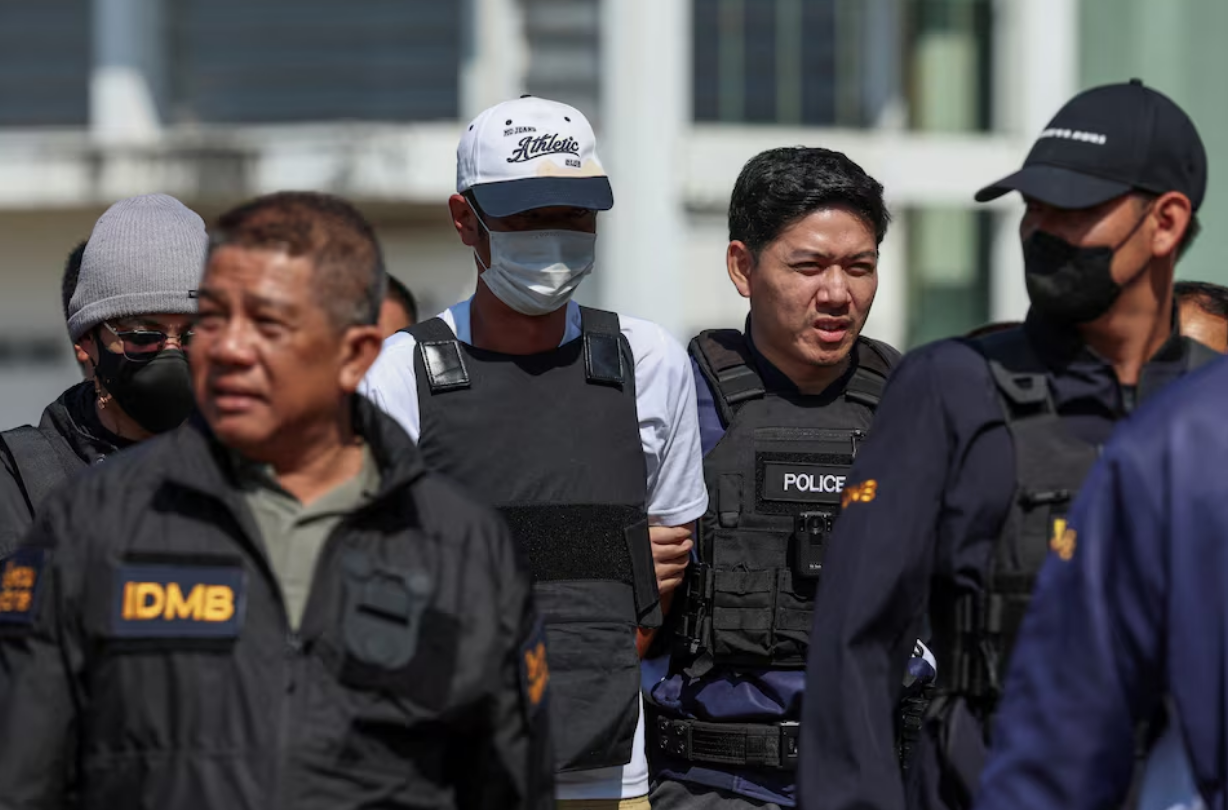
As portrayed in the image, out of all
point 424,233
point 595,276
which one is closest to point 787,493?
point 595,276

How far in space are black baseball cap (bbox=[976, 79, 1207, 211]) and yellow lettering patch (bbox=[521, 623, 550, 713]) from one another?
1.12 meters

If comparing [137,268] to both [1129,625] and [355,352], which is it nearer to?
[355,352]

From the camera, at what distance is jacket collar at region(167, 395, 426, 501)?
3043 mm

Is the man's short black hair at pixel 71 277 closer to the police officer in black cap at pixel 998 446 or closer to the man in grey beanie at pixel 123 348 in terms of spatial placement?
the man in grey beanie at pixel 123 348

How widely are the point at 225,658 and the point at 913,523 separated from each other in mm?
1193

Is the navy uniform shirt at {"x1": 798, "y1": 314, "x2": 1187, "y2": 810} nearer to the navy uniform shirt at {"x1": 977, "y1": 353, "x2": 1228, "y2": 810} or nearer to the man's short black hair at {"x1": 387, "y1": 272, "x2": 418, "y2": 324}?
the navy uniform shirt at {"x1": 977, "y1": 353, "x2": 1228, "y2": 810}

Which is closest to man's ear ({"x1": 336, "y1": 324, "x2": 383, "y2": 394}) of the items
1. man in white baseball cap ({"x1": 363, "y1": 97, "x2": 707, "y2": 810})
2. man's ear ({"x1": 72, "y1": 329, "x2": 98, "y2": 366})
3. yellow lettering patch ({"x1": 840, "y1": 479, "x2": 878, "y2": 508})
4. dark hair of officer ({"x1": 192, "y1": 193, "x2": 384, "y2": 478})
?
dark hair of officer ({"x1": 192, "y1": 193, "x2": 384, "y2": 478})

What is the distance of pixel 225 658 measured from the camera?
299 cm

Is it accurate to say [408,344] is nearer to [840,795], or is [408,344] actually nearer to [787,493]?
[787,493]

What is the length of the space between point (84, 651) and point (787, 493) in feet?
6.83

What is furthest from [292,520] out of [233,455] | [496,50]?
[496,50]

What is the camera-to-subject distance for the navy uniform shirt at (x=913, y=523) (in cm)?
347

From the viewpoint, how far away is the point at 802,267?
4867mm

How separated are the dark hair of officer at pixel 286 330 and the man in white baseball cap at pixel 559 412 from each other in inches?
41.6
